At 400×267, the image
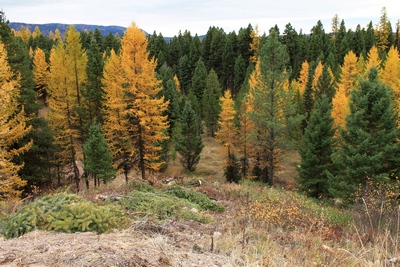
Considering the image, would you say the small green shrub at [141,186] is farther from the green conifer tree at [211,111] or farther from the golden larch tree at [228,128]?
the green conifer tree at [211,111]

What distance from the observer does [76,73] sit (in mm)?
23641

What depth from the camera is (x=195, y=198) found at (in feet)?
27.5

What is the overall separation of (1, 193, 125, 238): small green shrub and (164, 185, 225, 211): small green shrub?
3.51m

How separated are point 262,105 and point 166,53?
53.5 metres

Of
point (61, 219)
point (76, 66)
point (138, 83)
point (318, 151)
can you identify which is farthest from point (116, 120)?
point (61, 219)

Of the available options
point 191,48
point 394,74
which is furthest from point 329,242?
point 191,48

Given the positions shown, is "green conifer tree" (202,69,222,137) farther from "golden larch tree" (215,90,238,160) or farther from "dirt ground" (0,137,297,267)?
"dirt ground" (0,137,297,267)

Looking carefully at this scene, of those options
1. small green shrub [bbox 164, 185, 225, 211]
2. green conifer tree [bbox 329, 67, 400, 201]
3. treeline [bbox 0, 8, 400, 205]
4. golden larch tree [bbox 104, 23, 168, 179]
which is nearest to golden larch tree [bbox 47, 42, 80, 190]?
treeline [bbox 0, 8, 400, 205]

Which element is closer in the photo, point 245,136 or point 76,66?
point 76,66

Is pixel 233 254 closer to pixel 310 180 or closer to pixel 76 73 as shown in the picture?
pixel 310 180

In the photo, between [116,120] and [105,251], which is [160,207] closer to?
[105,251]

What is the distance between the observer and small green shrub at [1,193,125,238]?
14.5 ft

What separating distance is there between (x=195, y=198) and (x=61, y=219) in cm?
433

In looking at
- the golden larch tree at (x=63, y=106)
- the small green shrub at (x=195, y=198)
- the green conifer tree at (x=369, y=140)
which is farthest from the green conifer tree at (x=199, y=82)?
the small green shrub at (x=195, y=198)
